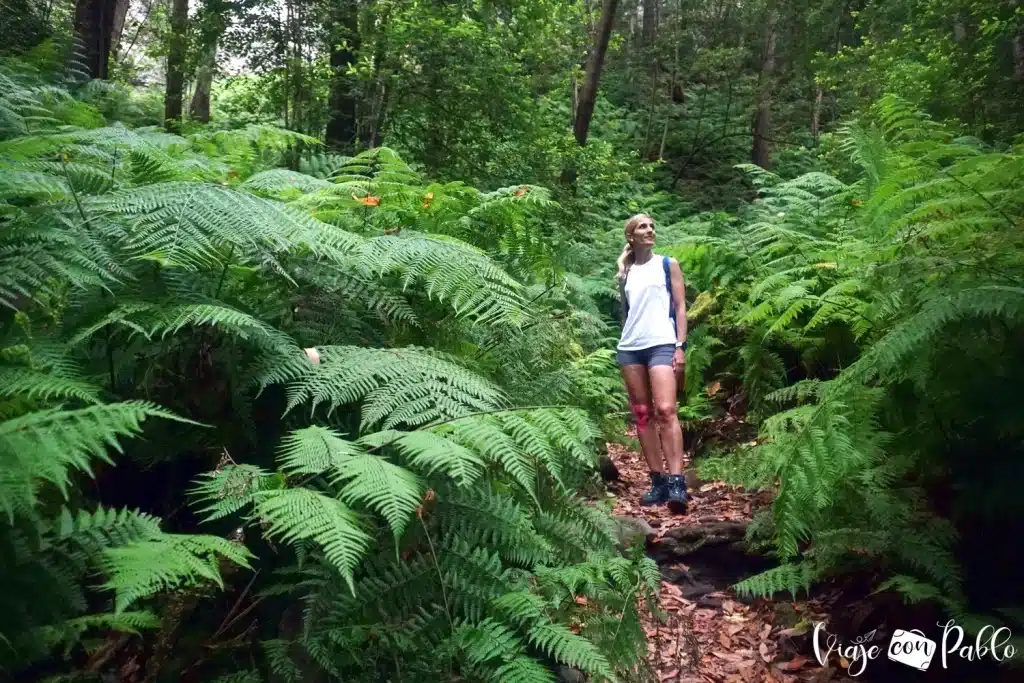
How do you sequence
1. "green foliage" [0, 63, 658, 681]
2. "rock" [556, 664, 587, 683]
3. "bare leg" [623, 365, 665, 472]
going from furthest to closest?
"bare leg" [623, 365, 665, 472] < "rock" [556, 664, 587, 683] < "green foliage" [0, 63, 658, 681]

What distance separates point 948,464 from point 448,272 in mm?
2021

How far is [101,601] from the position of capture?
5.88ft

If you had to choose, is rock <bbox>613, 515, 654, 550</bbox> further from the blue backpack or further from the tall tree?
the tall tree

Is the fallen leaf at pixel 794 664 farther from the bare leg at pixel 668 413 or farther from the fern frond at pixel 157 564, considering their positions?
the fern frond at pixel 157 564

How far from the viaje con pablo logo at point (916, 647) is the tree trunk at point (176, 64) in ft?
22.3

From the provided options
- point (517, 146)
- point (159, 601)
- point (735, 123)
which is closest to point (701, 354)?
point (517, 146)

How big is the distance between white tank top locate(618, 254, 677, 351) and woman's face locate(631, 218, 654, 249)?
190mm

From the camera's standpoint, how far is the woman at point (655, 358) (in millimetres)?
4273

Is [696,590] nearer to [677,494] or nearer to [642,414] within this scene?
[677,494]

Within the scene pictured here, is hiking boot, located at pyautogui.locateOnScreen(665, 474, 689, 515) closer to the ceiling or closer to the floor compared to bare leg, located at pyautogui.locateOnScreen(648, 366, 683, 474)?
closer to the floor

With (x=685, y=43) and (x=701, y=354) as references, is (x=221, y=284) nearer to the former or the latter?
(x=701, y=354)

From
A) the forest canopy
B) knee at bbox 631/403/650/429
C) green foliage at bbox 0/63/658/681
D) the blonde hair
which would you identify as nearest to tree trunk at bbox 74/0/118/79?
the forest canopy

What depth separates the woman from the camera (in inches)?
168

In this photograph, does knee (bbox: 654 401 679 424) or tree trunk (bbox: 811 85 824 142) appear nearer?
knee (bbox: 654 401 679 424)
